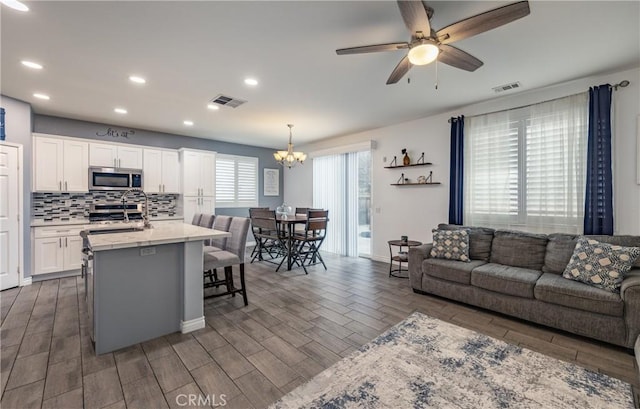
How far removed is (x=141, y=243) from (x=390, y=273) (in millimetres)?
3455

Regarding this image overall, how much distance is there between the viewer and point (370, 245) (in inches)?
223

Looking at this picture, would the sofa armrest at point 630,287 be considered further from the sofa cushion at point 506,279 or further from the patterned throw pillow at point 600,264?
the sofa cushion at point 506,279

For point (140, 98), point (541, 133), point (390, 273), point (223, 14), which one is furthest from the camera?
point (390, 273)

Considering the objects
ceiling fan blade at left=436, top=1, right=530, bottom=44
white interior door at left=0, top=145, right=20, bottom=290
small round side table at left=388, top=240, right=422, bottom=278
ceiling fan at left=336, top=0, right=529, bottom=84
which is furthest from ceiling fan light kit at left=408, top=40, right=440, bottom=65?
white interior door at left=0, top=145, right=20, bottom=290

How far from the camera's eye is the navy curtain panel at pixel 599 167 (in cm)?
303

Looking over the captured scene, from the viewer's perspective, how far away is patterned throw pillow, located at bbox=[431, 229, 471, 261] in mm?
3508

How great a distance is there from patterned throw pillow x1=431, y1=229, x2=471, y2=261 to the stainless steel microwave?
509 cm

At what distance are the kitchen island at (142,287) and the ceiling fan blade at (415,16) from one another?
2.35 meters

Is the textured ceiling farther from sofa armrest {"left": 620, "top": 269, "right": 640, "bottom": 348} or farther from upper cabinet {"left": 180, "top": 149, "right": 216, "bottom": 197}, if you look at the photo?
sofa armrest {"left": 620, "top": 269, "right": 640, "bottom": 348}

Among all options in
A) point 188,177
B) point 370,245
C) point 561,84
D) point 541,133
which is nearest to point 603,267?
point 541,133

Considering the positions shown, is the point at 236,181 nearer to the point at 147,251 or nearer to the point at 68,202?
the point at 68,202

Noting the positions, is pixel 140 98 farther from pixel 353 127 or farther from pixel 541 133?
pixel 541 133

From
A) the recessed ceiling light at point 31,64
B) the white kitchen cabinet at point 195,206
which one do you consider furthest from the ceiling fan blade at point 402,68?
the white kitchen cabinet at point 195,206

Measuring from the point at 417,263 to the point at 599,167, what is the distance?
2.24 meters
